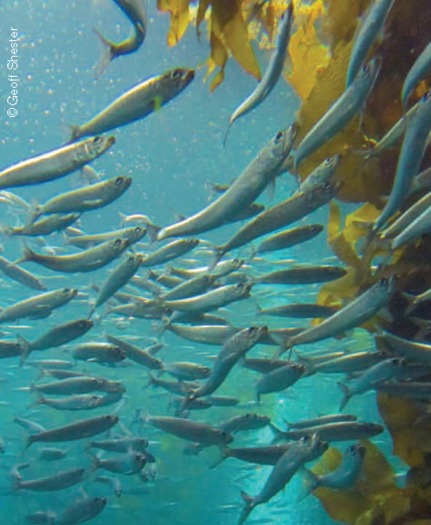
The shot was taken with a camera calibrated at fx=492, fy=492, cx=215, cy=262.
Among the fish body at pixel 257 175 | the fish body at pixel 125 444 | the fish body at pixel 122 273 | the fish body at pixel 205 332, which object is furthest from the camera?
the fish body at pixel 125 444

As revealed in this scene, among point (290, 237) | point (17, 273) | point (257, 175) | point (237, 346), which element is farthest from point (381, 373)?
point (17, 273)

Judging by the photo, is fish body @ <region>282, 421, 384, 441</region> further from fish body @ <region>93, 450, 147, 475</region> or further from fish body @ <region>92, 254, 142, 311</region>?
fish body @ <region>92, 254, 142, 311</region>

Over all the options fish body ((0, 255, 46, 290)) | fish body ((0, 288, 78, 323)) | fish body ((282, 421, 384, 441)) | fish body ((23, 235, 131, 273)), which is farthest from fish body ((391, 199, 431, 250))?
fish body ((0, 255, 46, 290))

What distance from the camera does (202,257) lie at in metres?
15.5

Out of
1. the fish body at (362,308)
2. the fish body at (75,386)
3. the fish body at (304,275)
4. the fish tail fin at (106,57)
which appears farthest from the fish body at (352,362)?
the fish tail fin at (106,57)

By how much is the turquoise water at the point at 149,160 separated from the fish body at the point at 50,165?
26 cm

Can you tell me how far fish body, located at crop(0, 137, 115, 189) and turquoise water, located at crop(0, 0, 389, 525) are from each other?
0.26 meters

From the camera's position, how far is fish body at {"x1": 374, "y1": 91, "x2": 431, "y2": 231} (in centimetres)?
244

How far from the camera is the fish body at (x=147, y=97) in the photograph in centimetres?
288

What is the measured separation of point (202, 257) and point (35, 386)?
8847 mm

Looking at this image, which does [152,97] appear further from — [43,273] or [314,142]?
[43,273]

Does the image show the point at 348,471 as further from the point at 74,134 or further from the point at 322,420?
the point at 74,134

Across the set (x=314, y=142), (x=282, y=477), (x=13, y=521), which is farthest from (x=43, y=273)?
(x=314, y=142)

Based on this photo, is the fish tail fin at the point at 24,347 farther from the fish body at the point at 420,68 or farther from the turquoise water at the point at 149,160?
the fish body at the point at 420,68
